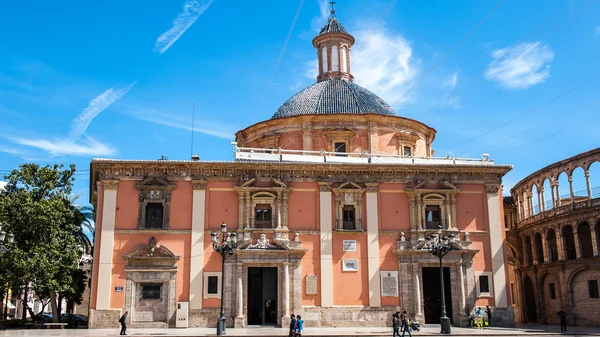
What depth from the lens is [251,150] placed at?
31906 millimetres

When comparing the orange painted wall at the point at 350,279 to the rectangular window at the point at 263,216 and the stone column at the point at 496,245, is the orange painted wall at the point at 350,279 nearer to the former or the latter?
the rectangular window at the point at 263,216

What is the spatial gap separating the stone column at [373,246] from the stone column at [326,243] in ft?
6.16

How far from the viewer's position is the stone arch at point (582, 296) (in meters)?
33.2

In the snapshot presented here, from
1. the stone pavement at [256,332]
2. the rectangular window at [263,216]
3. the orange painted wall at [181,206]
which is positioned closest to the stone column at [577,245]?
the stone pavement at [256,332]

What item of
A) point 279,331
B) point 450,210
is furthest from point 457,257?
point 279,331

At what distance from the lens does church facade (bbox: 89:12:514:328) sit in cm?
2723

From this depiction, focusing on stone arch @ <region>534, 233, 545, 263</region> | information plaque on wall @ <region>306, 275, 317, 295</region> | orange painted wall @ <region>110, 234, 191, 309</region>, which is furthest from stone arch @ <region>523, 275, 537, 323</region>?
orange painted wall @ <region>110, 234, 191, 309</region>

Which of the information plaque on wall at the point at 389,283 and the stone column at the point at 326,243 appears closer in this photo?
the stone column at the point at 326,243

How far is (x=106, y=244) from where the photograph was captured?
27266 mm

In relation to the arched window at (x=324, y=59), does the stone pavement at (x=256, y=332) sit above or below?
below

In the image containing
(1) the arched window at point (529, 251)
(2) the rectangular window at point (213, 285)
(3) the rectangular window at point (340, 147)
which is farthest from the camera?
(1) the arched window at point (529, 251)

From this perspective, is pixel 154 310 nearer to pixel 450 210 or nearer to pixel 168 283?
pixel 168 283

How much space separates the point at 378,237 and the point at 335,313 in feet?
13.8

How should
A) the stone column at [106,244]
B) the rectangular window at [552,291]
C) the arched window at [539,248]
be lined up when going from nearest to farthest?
the stone column at [106,244] → the rectangular window at [552,291] → the arched window at [539,248]
